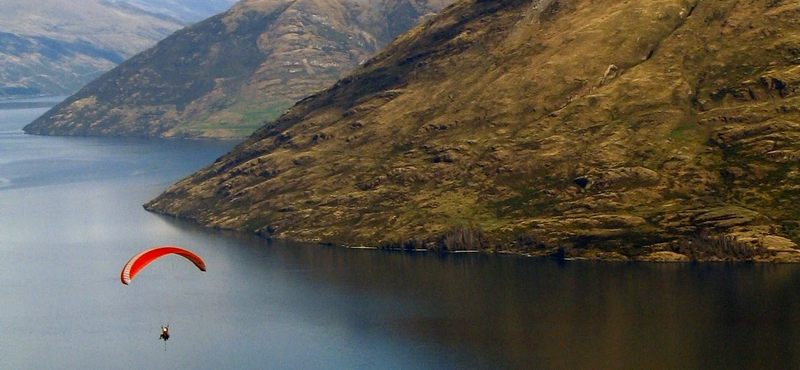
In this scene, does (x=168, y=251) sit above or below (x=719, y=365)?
above

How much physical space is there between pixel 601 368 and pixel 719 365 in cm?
2099

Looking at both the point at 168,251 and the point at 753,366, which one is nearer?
Answer: the point at 168,251

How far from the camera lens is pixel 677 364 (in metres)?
199

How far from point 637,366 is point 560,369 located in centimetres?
1373

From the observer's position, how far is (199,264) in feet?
582

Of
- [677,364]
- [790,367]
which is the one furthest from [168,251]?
[790,367]

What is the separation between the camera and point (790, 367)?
194000 mm

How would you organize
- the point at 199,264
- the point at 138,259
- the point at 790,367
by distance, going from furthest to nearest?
the point at 790,367 < the point at 199,264 < the point at 138,259

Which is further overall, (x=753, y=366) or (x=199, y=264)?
(x=753, y=366)

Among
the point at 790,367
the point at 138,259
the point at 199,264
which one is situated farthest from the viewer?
the point at 790,367

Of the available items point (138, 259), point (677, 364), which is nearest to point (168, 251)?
point (138, 259)

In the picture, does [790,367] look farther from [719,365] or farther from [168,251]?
[168,251]

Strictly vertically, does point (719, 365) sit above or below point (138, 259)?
below

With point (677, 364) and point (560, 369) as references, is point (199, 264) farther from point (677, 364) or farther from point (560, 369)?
point (677, 364)
